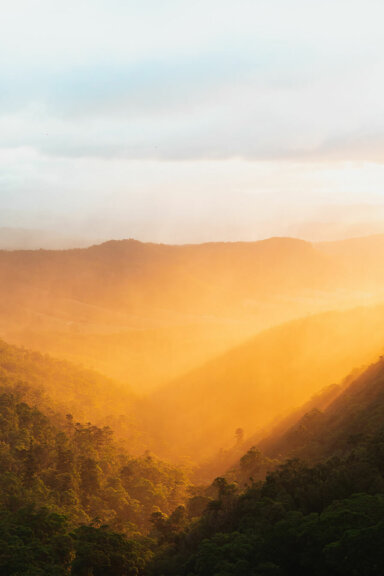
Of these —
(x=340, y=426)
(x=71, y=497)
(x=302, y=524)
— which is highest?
(x=302, y=524)

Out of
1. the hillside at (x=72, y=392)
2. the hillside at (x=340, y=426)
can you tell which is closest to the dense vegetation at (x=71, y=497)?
the hillside at (x=72, y=392)

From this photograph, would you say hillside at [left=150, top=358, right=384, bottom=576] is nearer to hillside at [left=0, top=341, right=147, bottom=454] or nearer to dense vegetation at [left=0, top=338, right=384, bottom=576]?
dense vegetation at [left=0, top=338, right=384, bottom=576]

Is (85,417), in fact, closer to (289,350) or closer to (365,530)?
(289,350)

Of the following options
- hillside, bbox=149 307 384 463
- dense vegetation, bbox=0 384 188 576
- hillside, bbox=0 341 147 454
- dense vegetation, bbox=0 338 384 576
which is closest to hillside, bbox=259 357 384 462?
dense vegetation, bbox=0 338 384 576

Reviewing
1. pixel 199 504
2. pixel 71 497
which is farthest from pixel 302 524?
pixel 71 497

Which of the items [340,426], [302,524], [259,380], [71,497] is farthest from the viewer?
[259,380]

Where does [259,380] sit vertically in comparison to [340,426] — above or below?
below

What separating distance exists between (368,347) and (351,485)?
7752 centimetres

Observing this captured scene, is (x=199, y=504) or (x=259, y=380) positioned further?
(x=259, y=380)

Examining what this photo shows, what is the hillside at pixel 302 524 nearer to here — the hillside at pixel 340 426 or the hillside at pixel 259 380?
the hillside at pixel 340 426

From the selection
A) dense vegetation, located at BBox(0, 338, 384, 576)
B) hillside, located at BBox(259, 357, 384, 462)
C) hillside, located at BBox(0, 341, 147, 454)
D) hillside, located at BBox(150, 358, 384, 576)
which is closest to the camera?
hillside, located at BBox(150, 358, 384, 576)

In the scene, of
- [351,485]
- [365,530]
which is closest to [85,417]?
[351,485]

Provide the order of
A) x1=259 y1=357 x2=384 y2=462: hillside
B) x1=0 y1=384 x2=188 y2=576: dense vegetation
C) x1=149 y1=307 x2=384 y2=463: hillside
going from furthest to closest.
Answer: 1. x1=149 y1=307 x2=384 y2=463: hillside
2. x1=259 y1=357 x2=384 y2=462: hillside
3. x1=0 y1=384 x2=188 y2=576: dense vegetation

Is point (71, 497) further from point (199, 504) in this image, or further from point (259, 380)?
point (259, 380)
